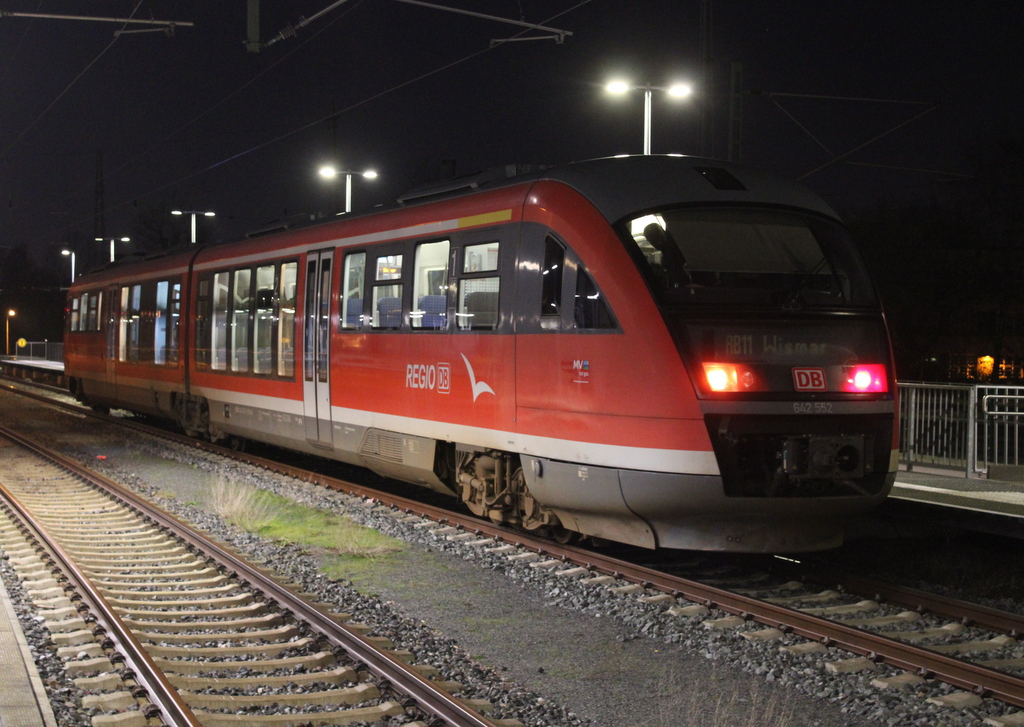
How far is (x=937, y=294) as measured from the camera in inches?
1459

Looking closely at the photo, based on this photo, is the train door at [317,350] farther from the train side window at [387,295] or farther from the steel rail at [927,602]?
the steel rail at [927,602]

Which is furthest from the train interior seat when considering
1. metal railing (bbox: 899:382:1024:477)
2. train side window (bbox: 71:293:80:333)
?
train side window (bbox: 71:293:80:333)

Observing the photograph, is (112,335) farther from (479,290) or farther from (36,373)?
(36,373)

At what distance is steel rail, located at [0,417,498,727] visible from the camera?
17.4 feet

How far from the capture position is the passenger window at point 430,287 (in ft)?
33.6

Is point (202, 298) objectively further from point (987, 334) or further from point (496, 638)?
point (987, 334)

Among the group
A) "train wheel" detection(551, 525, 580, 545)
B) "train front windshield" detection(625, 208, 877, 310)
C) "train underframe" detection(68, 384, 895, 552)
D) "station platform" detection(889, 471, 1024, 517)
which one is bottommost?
"train wheel" detection(551, 525, 580, 545)

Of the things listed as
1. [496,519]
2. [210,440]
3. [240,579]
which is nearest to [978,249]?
[210,440]

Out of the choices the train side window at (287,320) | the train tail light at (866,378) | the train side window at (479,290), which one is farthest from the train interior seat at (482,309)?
the train side window at (287,320)

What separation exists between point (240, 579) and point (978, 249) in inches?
1328

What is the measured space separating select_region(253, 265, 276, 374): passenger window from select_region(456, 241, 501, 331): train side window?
17.3ft

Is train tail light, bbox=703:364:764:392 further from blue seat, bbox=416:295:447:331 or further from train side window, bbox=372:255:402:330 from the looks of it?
train side window, bbox=372:255:402:330

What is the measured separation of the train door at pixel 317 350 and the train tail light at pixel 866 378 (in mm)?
6678

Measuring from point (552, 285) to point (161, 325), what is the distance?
12578 mm
